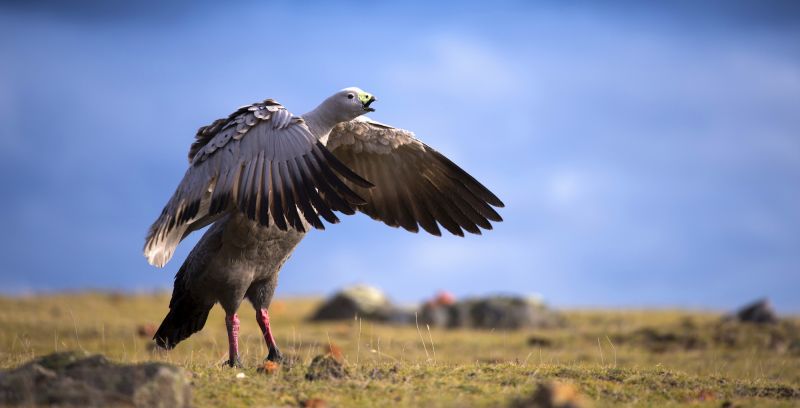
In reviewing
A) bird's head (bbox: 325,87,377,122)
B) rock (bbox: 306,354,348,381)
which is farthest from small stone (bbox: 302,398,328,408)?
bird's head (bbox: 325,87,377,122)

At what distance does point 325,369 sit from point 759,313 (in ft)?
47.7

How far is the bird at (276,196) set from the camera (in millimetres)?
7343

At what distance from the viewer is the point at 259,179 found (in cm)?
743

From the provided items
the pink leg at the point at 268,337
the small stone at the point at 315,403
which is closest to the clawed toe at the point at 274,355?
the pink leg at the point at 268,337

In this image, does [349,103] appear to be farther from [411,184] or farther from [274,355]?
[274,355]

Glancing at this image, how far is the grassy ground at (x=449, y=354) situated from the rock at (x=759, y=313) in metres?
0.47

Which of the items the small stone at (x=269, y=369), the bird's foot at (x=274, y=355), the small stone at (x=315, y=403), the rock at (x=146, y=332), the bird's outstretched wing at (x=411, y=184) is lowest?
the small stone at (x=315, y=403)

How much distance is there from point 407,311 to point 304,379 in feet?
49.5

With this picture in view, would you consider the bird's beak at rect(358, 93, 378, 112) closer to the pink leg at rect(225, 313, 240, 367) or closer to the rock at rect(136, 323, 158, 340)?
the pink leg at rect(225, 313, 240, 367)

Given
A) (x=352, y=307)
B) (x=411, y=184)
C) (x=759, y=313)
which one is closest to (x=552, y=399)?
(x=411, y=184)

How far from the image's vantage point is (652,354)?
14.7 meters

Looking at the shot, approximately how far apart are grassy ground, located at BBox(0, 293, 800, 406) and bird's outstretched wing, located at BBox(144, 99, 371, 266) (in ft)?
4.24

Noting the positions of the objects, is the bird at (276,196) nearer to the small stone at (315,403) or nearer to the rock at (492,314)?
the small stone at (315,403)

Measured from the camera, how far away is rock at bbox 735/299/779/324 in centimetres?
1836
